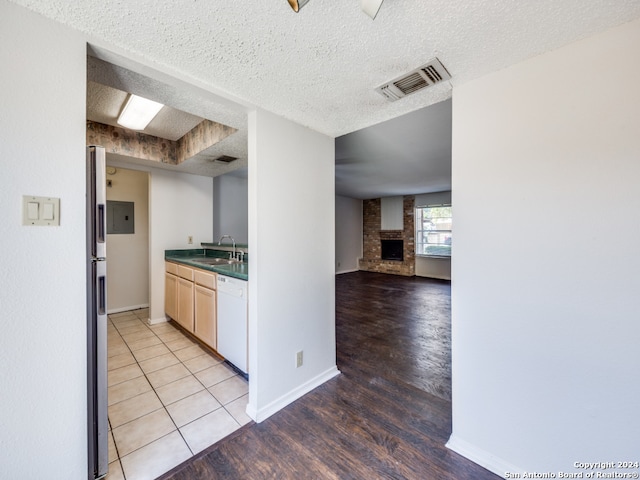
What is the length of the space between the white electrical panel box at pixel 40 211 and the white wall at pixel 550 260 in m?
1.96

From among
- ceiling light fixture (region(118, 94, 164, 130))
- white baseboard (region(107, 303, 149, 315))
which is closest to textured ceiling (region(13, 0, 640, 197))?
ceiling light fixture (region(118, 94, 164, 130))

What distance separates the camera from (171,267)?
336 centimetres

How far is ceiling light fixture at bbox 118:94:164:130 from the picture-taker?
6.90 ft

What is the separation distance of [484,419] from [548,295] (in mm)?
765

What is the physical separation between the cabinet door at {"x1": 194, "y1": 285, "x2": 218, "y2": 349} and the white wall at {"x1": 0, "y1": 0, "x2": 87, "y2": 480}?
54.0 inches

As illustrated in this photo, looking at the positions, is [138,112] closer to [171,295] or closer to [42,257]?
[42,257]

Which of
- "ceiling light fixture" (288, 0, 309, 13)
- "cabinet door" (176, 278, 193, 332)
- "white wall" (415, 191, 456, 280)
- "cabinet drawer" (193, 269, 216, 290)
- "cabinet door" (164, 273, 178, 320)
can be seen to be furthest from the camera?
"white wall" (415, 191, 456, 280)

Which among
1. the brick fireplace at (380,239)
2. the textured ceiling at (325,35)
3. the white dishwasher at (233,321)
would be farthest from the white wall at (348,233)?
the textured ceiling at (325,35)

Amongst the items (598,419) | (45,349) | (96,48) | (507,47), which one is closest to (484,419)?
(598,419)

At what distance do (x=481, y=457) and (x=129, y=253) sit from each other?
195 inches

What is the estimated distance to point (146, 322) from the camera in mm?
3576

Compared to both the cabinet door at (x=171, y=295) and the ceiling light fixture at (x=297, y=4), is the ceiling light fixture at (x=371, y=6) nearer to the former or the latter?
the ceiling light fixture at (x=297, y=4)

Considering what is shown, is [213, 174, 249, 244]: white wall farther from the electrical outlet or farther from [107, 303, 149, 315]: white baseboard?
the electrical outlet

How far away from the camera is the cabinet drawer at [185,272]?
2.89 meters
